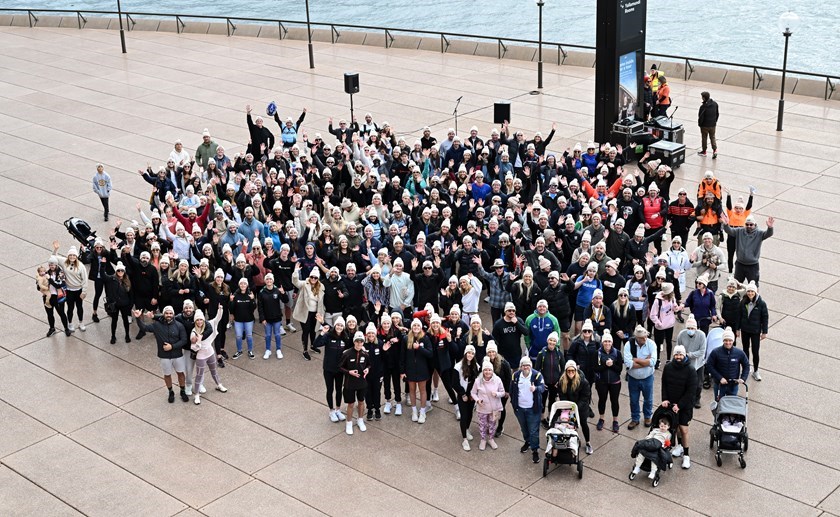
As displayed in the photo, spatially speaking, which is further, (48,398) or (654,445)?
(48,398)

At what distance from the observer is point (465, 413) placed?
13.0 meters

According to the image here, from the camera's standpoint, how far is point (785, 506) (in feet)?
38.1

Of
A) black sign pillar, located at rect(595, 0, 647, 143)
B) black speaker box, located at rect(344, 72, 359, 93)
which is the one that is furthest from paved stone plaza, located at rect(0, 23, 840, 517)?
black speaker box, located at rect(344, 72, 359, 93)

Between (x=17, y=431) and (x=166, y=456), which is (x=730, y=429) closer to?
(x=166, y=456)

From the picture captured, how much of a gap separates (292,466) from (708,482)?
4.92 meters

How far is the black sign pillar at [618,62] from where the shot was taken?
22.8m

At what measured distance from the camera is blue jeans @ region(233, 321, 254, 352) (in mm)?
15266

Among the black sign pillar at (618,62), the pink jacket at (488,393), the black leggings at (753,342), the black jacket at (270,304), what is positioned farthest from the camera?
the black sign pillar at (618,62)

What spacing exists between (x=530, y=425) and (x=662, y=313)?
2764 mm

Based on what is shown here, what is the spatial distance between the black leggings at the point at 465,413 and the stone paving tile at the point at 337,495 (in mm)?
1295

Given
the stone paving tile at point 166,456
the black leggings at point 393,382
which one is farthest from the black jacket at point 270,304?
the black leggings at point 393,382

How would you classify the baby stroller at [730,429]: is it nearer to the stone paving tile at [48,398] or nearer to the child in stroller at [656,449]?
the child in stroller at [656,449]

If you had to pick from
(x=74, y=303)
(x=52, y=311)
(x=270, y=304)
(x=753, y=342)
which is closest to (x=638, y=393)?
(x=753, y=342)

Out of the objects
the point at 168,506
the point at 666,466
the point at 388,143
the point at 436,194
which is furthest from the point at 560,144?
the point at 168,506
